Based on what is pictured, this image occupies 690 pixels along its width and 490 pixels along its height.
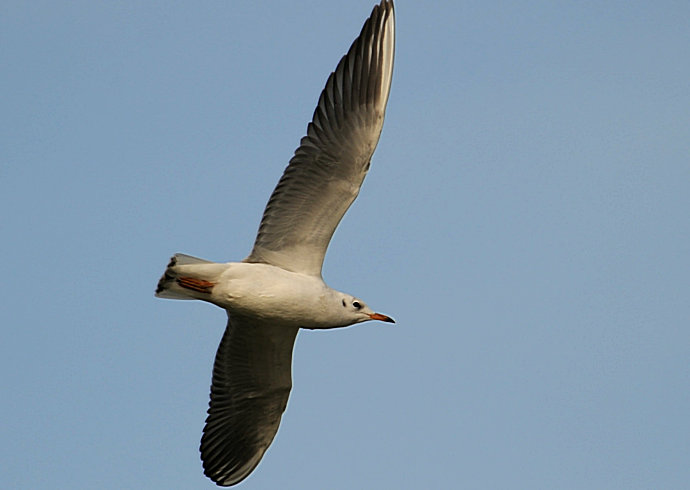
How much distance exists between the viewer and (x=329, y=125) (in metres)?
13.5

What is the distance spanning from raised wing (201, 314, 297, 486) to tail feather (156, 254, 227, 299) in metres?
1.28

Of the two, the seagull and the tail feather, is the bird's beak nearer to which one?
the seagull

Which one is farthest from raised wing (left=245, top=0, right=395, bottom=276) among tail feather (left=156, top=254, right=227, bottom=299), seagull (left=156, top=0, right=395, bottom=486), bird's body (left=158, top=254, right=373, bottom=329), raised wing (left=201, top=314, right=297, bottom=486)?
raised wing (left=201, top=314, right=297, bottom=486)

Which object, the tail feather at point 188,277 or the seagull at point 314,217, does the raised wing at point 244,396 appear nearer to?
the seagull at point 314,217

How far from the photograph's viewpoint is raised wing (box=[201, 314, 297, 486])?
14.7 meters

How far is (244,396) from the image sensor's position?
50.2 ft

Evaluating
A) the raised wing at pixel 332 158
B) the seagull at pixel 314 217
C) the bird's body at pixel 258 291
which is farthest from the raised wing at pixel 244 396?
the raised wing at pixel 332 158

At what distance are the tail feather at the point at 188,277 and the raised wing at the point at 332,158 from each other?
26.1 inches

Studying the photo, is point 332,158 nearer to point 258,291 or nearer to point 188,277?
point 258,291

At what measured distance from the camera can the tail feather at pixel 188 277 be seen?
13.3 metres

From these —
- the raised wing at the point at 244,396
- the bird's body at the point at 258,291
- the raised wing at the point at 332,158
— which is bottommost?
the raised wing at the point at 244,396

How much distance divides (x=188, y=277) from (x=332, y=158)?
1.94 m

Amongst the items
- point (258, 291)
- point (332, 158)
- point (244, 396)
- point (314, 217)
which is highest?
point (332, 158)

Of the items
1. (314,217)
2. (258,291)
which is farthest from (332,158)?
(258,291)
